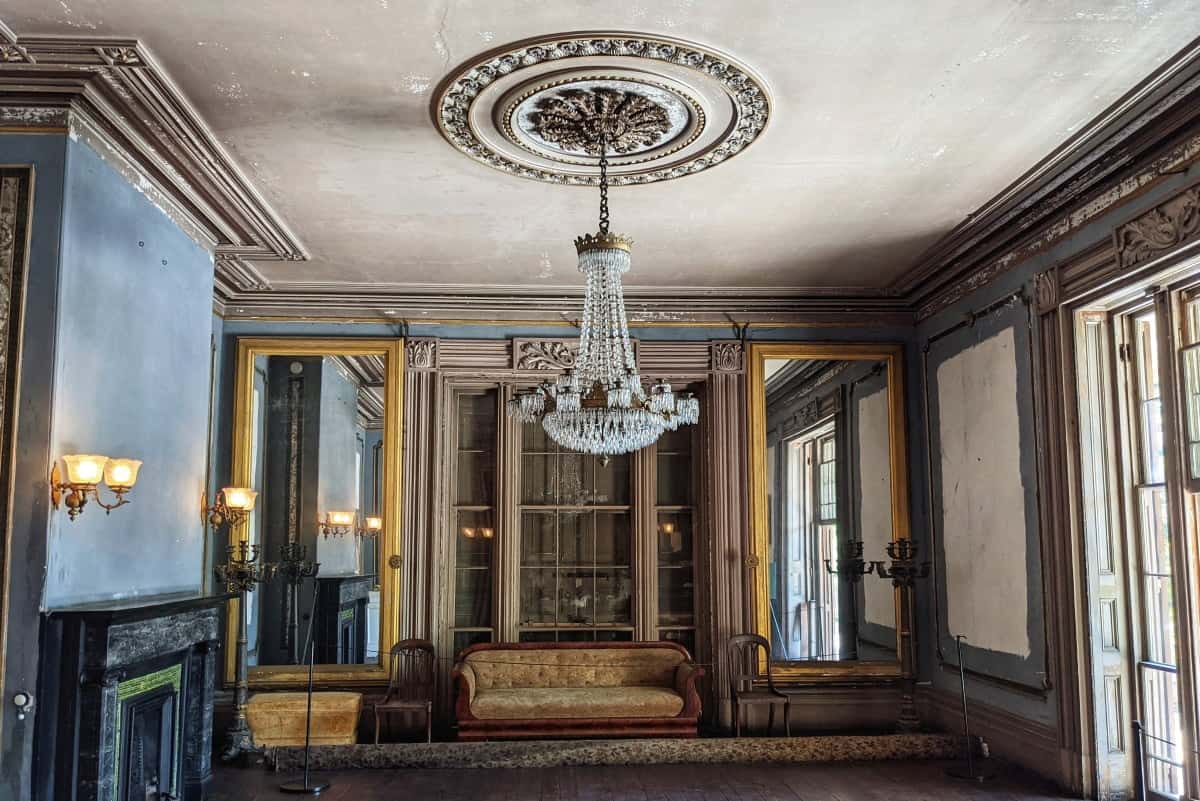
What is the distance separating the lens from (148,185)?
520 centimetres

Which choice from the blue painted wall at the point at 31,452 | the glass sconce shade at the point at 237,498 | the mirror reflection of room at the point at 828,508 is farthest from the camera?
the mirror reflection of room at the point at 828,508

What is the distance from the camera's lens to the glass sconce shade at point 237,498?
645 centimetres

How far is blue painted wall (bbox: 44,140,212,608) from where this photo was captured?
172 inches

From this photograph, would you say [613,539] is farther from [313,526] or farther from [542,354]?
[313,526]

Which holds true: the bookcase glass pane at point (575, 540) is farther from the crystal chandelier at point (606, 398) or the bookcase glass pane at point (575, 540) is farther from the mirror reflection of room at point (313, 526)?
the crystal chandelier at point (606, 398)

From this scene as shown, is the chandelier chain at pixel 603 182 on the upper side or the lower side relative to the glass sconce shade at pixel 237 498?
upper

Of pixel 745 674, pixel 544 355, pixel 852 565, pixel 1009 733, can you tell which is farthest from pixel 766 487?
pixel 1009 733

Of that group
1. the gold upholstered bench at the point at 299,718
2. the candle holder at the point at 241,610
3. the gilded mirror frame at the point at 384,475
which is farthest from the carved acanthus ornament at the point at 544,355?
the gold upholstered bench at the point at 299,718

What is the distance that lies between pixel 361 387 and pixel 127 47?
14.1ft

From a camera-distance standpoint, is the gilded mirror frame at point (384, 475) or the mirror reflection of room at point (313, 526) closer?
the gilded mirror frame at point (384, 475)

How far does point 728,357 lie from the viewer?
8.28 meters

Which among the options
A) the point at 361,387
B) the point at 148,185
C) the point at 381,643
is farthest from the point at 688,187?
the point at 381,643

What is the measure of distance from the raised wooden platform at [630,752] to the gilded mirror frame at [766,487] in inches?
41.1

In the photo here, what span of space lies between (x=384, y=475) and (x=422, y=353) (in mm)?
995
